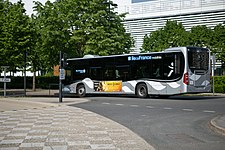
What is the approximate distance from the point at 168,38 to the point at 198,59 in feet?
79.8

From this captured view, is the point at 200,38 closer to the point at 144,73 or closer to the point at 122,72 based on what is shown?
the point at 122,72

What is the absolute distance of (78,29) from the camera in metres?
36.1

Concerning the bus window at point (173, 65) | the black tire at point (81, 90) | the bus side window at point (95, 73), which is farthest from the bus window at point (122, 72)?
the black tire at point (81, 90)

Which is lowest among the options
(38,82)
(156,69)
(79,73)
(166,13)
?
(38,82)

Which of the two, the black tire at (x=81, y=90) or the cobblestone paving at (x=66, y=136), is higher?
the black tire at (x=81, y=90)

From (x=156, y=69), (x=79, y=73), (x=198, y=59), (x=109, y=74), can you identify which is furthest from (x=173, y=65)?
(x=79, y=73)

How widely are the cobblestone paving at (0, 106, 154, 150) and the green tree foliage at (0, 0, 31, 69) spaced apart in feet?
56.0

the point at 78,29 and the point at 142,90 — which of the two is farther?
the point at 78,29

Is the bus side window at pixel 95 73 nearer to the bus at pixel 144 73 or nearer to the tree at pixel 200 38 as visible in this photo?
the bus at pixel 144 73

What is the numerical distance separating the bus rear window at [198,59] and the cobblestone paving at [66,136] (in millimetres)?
11468

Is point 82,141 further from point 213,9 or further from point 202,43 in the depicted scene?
point 213,9

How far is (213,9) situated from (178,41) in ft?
81.2

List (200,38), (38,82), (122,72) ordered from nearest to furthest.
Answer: (122,72) → (200,38) → (38,82)

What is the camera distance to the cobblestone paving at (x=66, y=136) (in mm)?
7492
